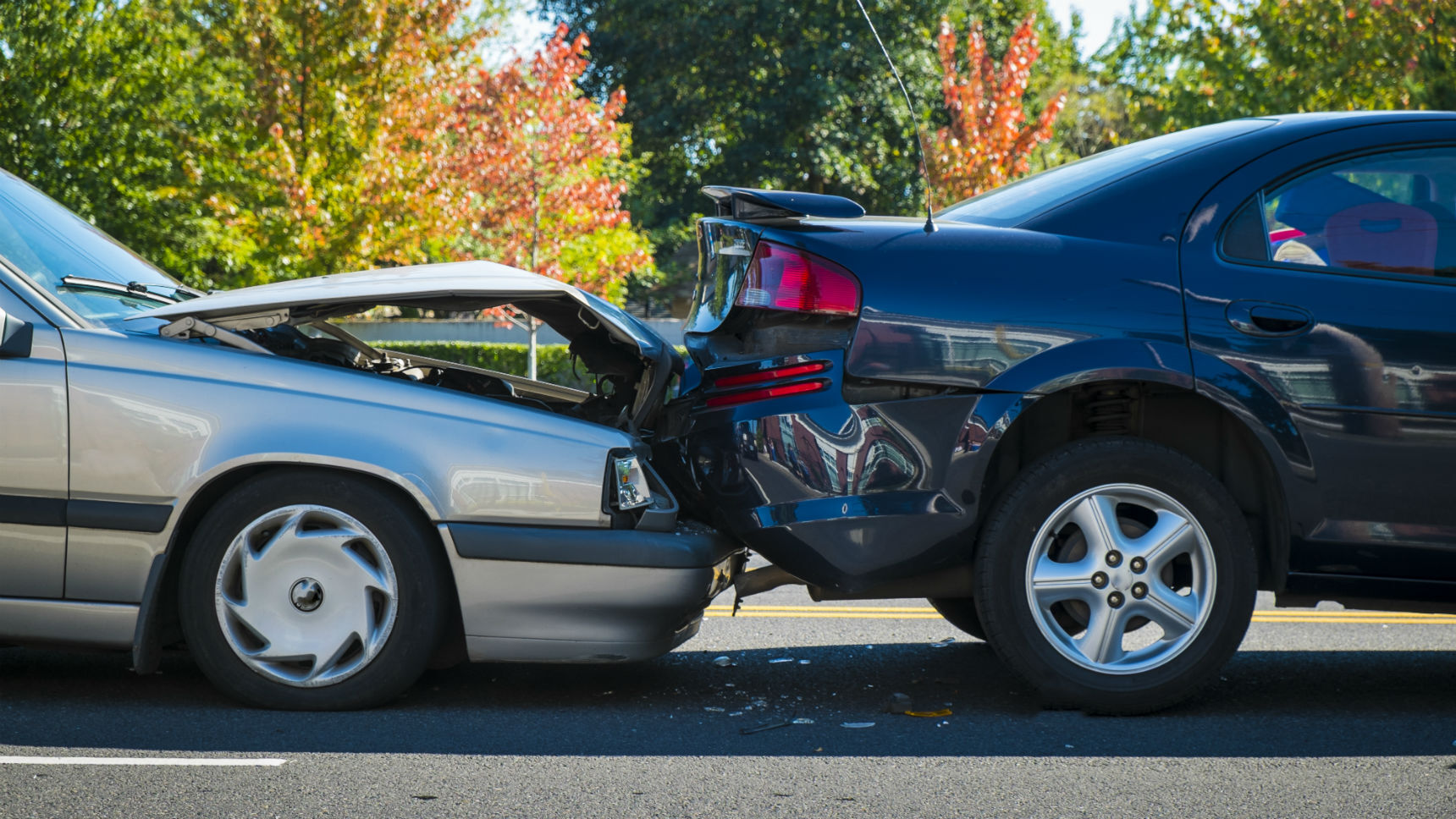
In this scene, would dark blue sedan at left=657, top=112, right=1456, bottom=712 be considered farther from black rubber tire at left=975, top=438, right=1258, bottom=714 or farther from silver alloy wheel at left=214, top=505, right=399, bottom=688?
silver alloy wheel at left=214, top=505, right=399, bottom=688

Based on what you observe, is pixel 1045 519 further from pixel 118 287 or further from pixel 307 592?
pixel 118 287

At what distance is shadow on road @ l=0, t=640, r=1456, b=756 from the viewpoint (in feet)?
11.7

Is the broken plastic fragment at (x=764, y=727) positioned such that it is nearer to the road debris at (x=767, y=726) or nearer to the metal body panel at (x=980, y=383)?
the road debris at (x=767, y=726)

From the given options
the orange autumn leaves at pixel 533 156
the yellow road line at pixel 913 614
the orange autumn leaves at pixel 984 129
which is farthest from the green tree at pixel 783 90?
the yellow road line at pixel 913 614

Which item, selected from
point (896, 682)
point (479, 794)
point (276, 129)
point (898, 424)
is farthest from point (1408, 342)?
point (276, 129)

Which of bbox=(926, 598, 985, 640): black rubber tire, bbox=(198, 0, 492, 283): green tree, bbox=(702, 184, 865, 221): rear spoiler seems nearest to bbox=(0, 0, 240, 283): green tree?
bbox=(198, 0, 492, 283): green tree

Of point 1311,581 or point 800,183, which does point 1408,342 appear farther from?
point 800,183

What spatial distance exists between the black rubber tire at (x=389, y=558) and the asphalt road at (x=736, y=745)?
8cm

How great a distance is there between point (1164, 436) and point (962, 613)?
3.91ft

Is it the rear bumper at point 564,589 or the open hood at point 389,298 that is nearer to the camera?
the rear bumper at point 564,589

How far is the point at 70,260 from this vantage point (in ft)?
14.2

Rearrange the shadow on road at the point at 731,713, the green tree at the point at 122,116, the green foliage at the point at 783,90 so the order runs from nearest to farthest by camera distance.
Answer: the shadow on road at the point at 731,713 → the green tree at the point at 122,116 → the green foliage at the point at 783,90

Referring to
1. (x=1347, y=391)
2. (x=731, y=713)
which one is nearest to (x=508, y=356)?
(x=731, y=713)

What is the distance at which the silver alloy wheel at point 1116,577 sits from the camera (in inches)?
150
